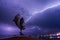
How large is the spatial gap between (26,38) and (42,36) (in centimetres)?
1121

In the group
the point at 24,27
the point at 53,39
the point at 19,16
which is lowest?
the point at 53,39

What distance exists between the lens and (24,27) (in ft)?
211

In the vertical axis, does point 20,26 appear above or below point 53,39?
above

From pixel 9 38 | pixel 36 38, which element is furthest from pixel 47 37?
pixel 9 38

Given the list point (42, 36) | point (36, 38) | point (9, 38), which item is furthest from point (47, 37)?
point (9, 38)

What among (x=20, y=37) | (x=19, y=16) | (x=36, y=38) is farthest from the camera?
(x=19, y=16)

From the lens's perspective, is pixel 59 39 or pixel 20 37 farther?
pixel 59 39

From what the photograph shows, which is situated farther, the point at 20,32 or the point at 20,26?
the point at 20,26

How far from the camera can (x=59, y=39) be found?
65125mm

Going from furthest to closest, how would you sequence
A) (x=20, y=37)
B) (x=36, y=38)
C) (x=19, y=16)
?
(x=19, y=16), (x=36, y=38), (x=20, y=37)

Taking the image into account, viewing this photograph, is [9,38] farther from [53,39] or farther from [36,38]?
[53,39]

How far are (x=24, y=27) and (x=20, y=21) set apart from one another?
112 inches

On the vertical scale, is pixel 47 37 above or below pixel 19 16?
below

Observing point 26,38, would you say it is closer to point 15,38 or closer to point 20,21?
point 15,38
